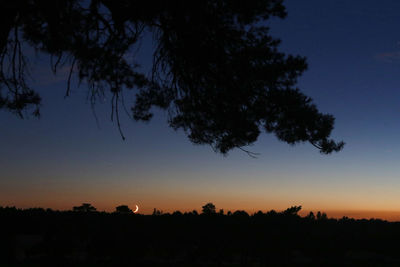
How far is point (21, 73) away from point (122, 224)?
4.14 metres

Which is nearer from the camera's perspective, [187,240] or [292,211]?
[187,240]

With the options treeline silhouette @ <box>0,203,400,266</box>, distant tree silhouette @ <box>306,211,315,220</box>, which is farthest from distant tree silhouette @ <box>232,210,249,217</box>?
distant tree silhouette @ <box>306,211,315,220</box>

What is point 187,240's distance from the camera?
6062 millimetres

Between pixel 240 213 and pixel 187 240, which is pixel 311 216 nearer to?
pixel 240 213

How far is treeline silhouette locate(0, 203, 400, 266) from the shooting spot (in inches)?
215

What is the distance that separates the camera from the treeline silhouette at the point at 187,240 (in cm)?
545

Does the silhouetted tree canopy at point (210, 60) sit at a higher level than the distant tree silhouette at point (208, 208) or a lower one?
higher

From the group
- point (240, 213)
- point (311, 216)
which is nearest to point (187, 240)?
point (240, 213)

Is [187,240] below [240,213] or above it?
below

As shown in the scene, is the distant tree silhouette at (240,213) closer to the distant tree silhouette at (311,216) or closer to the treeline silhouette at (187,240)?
the treeline silhouette at (187,240)

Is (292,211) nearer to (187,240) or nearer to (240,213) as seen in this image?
(240,213)

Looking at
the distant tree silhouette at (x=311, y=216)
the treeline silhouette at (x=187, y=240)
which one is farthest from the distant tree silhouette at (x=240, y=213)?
the distant tree silhouette at (x=311, y=216)

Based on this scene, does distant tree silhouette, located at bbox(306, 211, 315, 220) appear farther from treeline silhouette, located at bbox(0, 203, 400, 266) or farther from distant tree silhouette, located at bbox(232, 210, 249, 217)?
distant tree silhouette, located at bbox(232, 210, 249, 217)

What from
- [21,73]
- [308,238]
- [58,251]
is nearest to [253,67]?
[308,238]
